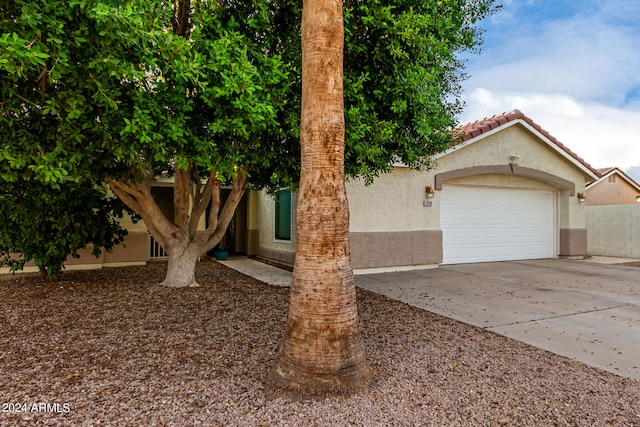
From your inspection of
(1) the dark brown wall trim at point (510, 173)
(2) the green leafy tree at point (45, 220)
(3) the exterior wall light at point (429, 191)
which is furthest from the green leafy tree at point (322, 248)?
(1) the dark brown wall trim at point (510, 173)

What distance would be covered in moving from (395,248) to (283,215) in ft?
11.6

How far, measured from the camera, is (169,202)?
45.8 feet

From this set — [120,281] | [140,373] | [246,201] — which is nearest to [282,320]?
[140,373]

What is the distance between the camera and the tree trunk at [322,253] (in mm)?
3098

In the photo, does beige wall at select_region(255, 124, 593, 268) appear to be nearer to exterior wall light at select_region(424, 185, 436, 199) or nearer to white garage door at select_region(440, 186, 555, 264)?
exterior wall light at select_region(424, 185, 436, 199)

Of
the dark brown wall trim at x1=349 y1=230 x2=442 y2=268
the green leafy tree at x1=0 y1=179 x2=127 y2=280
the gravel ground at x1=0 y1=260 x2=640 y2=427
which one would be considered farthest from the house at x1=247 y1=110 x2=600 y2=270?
the green leafy tree at x1=0 y1=179 x2=127 y2=280

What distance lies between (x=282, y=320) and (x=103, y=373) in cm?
230

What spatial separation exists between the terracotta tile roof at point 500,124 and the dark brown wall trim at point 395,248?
9.71 ft

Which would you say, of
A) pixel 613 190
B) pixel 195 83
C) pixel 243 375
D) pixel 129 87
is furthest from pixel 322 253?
pixel 613 190

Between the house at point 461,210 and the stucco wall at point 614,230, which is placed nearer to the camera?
the house at point 461,210

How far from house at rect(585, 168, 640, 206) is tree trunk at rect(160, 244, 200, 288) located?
23116mm

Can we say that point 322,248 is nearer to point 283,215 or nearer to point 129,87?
point 129,87

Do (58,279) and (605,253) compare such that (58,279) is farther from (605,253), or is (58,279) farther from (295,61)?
(605,253)

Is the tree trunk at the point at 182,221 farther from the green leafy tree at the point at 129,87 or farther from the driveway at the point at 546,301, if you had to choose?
the driveway at the point at 546,301
